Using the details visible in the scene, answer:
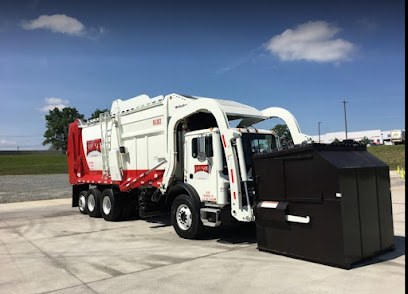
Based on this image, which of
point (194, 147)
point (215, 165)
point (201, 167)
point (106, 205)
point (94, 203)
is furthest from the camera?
point (94, 203)

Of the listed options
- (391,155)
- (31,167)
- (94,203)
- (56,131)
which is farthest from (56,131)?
(94,203)

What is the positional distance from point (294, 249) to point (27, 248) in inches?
222

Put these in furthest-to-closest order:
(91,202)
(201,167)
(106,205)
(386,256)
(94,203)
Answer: (91,202), (94,203), (106,205), (201,167), (386,256)

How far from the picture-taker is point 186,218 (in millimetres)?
8031

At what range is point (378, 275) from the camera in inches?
204

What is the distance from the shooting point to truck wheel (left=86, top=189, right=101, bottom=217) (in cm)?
1192

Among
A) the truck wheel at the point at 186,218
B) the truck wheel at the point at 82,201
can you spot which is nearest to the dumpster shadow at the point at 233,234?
the truck wheel at the point at 186,218

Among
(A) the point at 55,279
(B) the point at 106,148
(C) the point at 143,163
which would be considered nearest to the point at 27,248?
(A) the point at 55,279

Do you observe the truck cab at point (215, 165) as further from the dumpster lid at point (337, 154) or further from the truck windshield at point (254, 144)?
the dumpster lid at point (337, 154)

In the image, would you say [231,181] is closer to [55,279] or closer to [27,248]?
[55,279]

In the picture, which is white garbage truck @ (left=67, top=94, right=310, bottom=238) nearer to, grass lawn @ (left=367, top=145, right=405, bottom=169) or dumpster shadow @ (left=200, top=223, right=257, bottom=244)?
dumpster shadow @ (left=200, top=223, right=257, bottom=244)

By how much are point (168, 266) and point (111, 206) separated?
18.1ft

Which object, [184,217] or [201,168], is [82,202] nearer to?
[184,217]

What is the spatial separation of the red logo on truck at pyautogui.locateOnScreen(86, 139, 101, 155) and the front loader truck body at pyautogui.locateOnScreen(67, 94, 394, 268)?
33 mm
